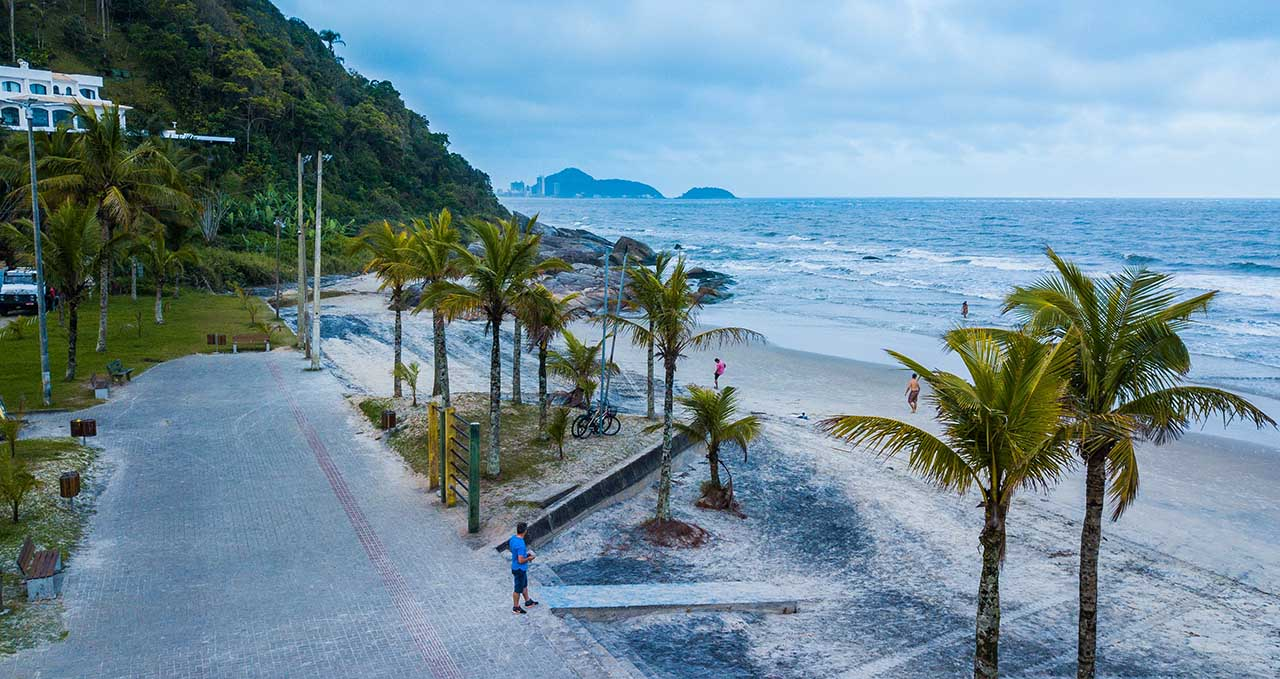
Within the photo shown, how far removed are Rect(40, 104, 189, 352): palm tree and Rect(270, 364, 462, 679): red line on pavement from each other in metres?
12.2

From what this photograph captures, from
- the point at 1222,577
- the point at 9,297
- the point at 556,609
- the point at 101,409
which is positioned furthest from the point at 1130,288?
the point at 9,297

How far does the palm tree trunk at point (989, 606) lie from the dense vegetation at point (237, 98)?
55800 mm

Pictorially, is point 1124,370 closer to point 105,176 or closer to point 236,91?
point 105,176

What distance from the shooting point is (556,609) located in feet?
36.8

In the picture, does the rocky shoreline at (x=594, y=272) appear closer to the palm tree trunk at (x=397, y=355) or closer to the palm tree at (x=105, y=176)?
the palm tree trunk at (x=397, y=355)

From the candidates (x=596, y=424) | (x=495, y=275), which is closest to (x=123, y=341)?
(x=596, y=424)

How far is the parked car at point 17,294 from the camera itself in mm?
32688

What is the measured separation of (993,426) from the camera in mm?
7590

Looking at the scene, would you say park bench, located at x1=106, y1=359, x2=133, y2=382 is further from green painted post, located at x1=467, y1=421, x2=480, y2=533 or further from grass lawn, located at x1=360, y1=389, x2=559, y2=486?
green painted post, located at x1=467, y1=421, x2=480, y2=533

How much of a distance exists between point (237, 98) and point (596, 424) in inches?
2532

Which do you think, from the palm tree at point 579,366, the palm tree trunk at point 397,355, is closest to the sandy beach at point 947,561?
the palm tree at point 579,366

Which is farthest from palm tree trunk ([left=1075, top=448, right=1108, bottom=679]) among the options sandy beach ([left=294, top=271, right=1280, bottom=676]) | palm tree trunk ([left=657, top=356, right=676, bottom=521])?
palm tree trunk ([left=657, top=356, right=676, bottom=521])

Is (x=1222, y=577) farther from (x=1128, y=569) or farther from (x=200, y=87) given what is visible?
(x=200, y=87)

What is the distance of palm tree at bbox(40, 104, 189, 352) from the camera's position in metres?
24.4
